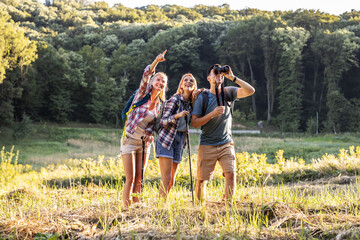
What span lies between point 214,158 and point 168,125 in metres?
0.67

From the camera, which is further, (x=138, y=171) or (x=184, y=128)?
(x=138, y=171)

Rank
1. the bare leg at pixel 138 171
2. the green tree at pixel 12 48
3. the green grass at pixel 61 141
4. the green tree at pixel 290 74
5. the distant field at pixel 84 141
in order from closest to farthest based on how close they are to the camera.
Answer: the bare leg at pixel 138 171, the distant field at pixel 84 141, the green grass at pixel 61 141, the green tree at pixel 12 48, the green tree at pixel 290 74

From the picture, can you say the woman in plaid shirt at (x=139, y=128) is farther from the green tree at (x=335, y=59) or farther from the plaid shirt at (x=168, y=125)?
the green tree at (x=335, y=59)

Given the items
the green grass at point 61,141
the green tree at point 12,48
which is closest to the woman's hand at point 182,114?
the green grass at point 61,141

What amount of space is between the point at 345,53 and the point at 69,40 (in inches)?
1646

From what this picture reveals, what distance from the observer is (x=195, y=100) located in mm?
4020

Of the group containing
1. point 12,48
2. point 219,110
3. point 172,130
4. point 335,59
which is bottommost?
point 172,130

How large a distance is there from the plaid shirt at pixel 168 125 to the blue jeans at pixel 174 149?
2.3 inches

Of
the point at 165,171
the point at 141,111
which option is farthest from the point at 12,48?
the point at 165,171

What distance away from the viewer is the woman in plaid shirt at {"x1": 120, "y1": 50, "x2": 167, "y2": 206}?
413 cm

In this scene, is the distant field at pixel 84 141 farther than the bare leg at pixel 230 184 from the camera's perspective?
Yes

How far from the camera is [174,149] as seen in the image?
164 inches

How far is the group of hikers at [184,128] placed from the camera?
3959mm

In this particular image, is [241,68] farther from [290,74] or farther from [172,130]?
[172,130]
